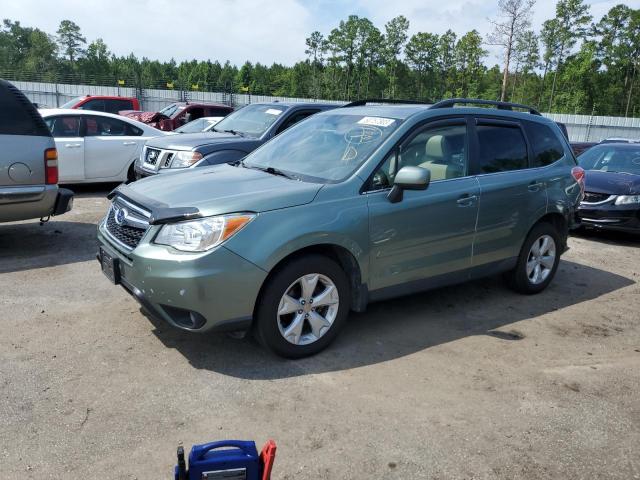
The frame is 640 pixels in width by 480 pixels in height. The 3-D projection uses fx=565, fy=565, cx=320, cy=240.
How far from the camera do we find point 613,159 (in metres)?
9.91

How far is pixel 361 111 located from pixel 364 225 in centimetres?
142

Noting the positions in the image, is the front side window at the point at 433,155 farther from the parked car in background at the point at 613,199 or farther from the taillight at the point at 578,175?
the parked car in background at the point at 613,199

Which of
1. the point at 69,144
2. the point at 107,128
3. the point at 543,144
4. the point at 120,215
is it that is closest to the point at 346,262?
the point at 120,215

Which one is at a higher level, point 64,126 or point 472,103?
point 472,103

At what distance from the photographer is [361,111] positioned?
5.12 m

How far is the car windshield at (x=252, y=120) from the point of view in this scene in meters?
8.72

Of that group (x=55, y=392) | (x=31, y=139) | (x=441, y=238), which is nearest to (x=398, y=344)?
(x=441, y=238)

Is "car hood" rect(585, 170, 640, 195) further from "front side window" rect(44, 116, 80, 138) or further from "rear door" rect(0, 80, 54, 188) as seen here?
"front side window" rect(44, 116, 80, 138)

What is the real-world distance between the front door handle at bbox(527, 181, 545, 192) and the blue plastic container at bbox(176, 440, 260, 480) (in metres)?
4.27

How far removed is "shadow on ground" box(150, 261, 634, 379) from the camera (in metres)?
4.02

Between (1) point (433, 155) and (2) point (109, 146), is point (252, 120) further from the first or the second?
(1) point (433, 155)

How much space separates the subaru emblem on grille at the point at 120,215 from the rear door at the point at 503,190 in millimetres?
2960

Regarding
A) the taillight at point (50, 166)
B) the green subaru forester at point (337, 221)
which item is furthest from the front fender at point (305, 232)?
the taillight at point (50, 166)

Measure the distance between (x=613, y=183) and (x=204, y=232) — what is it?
24.7ft
